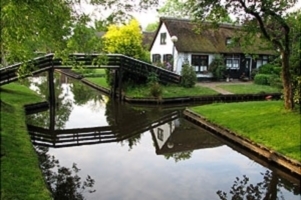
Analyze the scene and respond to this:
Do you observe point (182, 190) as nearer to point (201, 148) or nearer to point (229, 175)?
point (229, 175)

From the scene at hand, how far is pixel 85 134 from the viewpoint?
17.6 meters

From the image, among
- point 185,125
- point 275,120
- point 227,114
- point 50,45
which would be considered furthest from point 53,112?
point 50,45

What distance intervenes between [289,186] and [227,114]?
791 cm

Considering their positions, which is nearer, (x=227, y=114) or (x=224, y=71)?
(x=227, y=114)

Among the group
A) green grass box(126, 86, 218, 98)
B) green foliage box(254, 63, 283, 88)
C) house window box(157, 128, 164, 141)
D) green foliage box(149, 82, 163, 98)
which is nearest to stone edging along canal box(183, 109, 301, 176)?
house window box(157, 128, 164, 141)

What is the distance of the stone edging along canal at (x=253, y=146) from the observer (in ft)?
37.7

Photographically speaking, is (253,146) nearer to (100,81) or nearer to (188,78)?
(188,78)

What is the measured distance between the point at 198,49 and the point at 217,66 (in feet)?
8.86

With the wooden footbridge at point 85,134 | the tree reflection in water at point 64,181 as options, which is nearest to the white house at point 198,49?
the wooden footbridge at point 85,134

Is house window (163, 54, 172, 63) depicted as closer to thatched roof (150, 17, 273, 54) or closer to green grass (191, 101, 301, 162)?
thatched roof (150, 17, 273, 54)

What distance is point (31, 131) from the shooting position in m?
17.6

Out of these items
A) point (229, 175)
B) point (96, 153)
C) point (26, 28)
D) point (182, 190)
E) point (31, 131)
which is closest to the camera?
point (26, 28)

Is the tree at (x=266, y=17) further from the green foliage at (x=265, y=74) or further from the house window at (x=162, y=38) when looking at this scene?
the house window at (x=162, y=38)

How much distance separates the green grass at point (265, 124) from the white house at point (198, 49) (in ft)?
51.5
